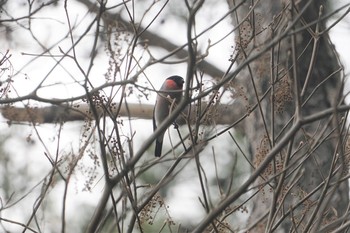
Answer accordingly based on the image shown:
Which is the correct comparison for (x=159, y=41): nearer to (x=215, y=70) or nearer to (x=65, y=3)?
(x=215, y=70)

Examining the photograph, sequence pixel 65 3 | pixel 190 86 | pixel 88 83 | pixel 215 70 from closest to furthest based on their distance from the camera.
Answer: pixel 190 86 → pixel 88 83 → pixel 65 3 → pixel 215 70

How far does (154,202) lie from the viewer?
7.45ft

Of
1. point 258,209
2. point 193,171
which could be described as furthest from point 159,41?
point 258,209

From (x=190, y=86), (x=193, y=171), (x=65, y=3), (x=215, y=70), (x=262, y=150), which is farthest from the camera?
(x=193, y=171)

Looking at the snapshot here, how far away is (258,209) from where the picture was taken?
4.06 m

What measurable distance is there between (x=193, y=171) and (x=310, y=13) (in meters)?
1.88

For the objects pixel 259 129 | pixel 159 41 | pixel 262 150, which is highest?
pixel 159 41

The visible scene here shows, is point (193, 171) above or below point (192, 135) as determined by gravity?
above

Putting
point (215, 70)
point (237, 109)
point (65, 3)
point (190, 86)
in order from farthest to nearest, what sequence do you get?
1. point (215, 70)
2. point (237, 109)
3. point (65, 3)
4. point (190, 86)

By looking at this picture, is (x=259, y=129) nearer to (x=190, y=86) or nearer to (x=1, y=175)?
(x=1, y=175)

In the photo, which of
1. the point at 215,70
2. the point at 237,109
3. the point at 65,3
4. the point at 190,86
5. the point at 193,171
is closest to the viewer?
the point at 190,86

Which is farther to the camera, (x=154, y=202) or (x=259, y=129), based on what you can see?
(x=259, y=129)

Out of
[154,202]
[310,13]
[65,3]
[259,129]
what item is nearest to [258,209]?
[259,129]

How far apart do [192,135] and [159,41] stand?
10.3ft
